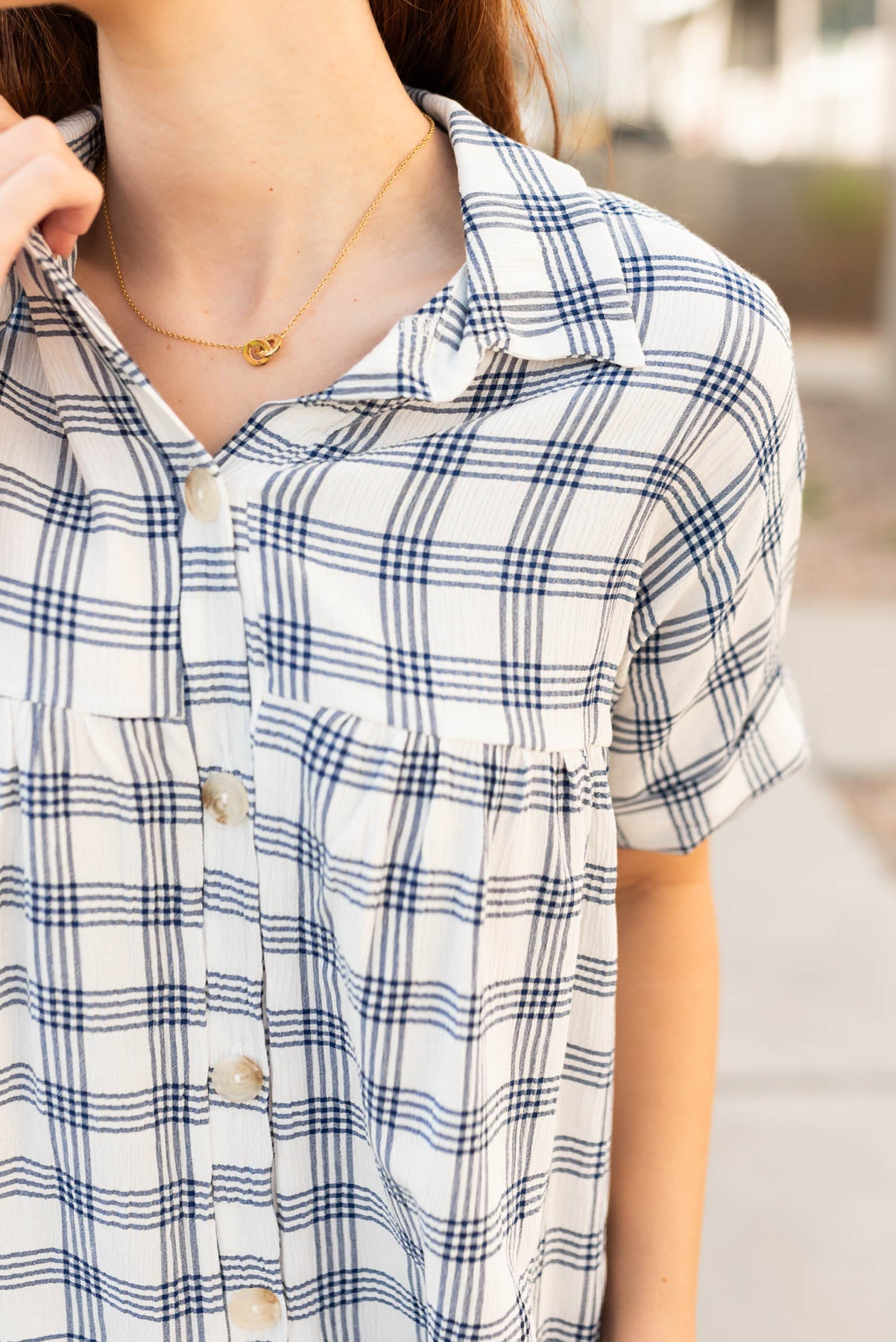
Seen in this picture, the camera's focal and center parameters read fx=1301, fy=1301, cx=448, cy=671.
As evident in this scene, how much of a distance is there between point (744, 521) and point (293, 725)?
357 millimetres

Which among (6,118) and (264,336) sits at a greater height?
(6,118)

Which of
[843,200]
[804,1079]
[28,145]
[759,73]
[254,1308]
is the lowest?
[804,1079]

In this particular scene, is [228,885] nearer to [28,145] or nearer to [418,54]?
[28,145]

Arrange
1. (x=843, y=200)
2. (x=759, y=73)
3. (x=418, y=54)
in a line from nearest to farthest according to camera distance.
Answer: (x=418, y=54) → (x=843, y=200) → (x=759, y=73)

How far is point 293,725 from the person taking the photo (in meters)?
0.88

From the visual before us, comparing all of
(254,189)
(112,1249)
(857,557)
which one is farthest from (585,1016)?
(857,557)

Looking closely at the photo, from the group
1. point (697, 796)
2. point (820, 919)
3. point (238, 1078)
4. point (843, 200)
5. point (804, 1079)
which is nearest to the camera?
point (238, 1078)

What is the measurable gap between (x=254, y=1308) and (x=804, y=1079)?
1.94 m

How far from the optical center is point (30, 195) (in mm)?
810

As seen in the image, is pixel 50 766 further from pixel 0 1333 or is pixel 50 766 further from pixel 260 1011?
pixel 0 1333

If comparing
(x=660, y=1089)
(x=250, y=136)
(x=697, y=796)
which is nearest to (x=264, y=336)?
(x=250, y=136)

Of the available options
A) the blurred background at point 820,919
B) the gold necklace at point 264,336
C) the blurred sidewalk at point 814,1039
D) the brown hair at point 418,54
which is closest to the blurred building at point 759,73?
the blurred background at point 820,919

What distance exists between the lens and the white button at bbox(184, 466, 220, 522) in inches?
34.2

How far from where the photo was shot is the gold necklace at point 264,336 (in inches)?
38.3
